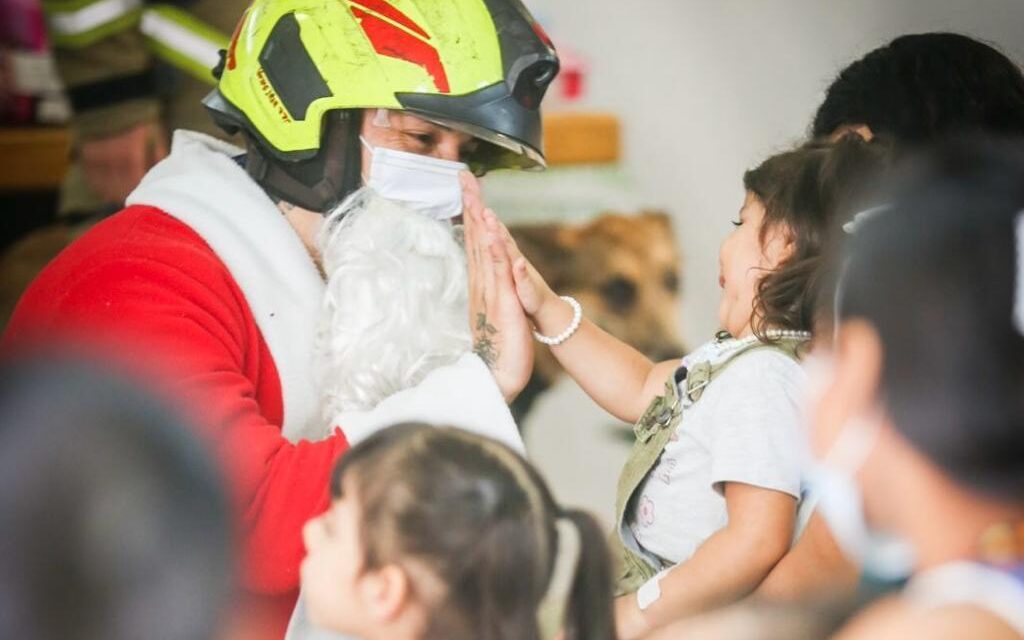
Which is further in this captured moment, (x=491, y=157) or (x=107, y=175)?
(x=107, y=175)

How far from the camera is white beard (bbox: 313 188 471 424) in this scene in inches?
41.7

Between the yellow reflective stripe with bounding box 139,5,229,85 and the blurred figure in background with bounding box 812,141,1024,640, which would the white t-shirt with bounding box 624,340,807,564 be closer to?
the blurred figure in background with bounding box 812,141,1024,640

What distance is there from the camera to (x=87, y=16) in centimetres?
162

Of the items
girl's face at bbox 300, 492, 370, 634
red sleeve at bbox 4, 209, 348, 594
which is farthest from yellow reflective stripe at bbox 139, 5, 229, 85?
girl's face at bbox 300, 492, 370, 634

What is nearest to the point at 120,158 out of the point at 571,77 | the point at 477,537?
the point at 571,77

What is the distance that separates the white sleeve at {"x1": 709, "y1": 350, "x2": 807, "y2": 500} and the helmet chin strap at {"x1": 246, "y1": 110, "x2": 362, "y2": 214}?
0.37 m

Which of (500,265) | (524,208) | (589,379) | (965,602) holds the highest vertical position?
(965,602)

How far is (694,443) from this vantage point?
1.01 metres

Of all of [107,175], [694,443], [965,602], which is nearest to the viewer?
[965,602]

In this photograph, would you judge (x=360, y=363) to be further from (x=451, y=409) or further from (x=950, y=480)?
(x=950, y=480)

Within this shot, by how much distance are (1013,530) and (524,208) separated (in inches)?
44.4

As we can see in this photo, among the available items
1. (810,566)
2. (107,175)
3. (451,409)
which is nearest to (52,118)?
(107,175)

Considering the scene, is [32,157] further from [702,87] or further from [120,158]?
[702,87]

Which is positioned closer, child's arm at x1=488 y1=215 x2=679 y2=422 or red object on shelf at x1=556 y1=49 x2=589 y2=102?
child's arm at x1=488 y1=215 x2=679 y2=422
